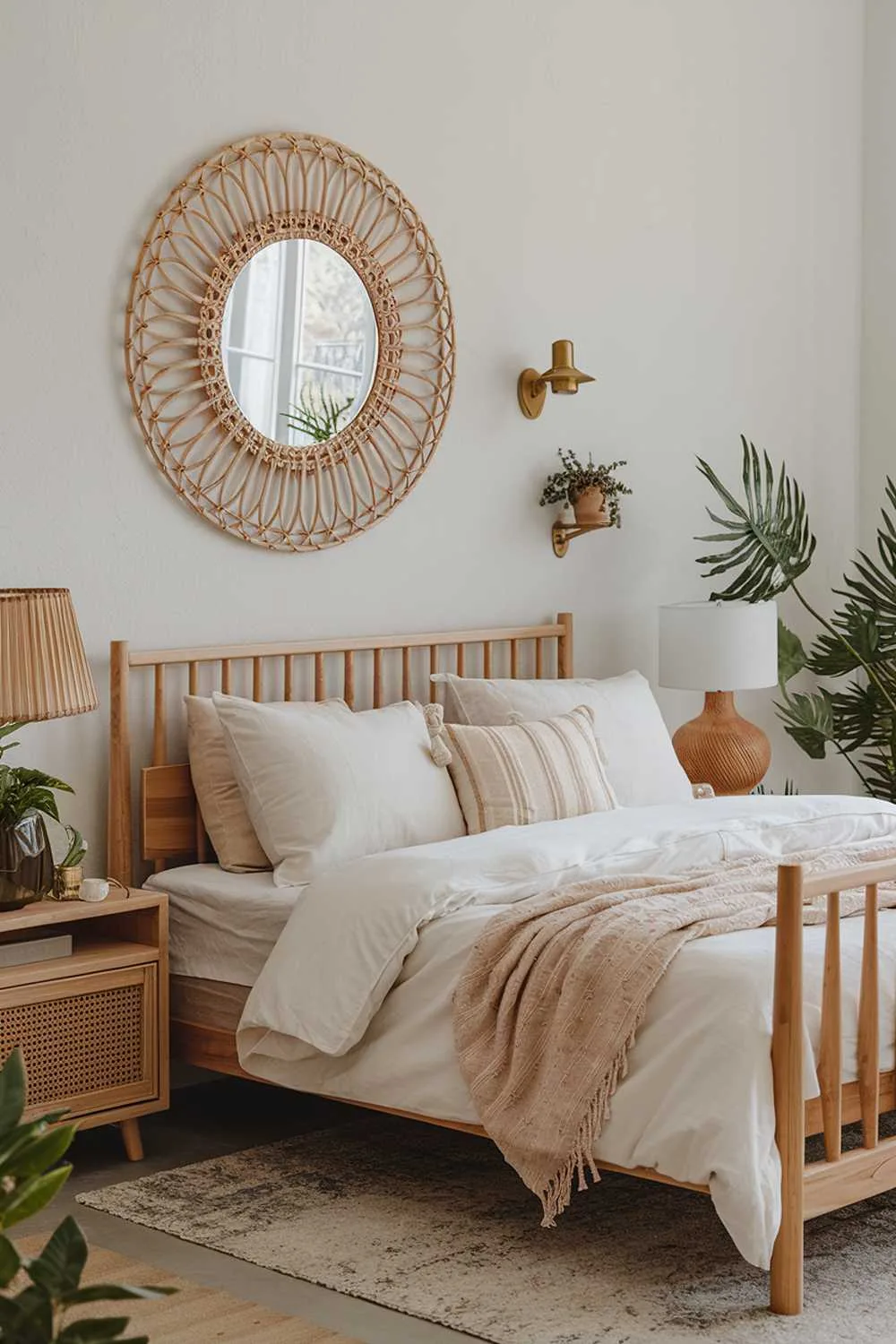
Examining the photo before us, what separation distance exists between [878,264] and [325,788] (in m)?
3.53

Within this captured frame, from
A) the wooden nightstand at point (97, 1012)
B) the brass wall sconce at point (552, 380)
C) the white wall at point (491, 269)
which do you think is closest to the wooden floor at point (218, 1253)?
the wooden nightstand at point (97, 1012)

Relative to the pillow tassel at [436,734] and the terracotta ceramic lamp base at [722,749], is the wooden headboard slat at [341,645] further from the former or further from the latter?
the terracotta ceramic lamp base at [722,749]

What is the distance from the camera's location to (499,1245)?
3.03 meters

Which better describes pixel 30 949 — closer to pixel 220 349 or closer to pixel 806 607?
pixel 220 349

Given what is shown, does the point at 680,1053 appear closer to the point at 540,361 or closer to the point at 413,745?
the point at 413,745

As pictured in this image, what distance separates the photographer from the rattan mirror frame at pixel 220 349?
3934 millimetres

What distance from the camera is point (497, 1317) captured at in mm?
2705

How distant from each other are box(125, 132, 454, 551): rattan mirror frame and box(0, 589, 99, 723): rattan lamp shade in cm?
78

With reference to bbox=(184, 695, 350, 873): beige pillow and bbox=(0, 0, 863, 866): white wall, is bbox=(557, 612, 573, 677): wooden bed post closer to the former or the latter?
bbox=(0, 0, 863, 866): white wall

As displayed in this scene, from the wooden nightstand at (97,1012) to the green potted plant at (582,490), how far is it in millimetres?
1906

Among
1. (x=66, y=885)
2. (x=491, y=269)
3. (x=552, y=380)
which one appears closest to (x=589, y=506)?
(x=552, y=380)

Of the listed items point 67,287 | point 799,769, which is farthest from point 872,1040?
point 799,769

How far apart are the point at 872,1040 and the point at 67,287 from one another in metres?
2.33

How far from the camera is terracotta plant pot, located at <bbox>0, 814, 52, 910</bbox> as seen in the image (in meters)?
3.32
